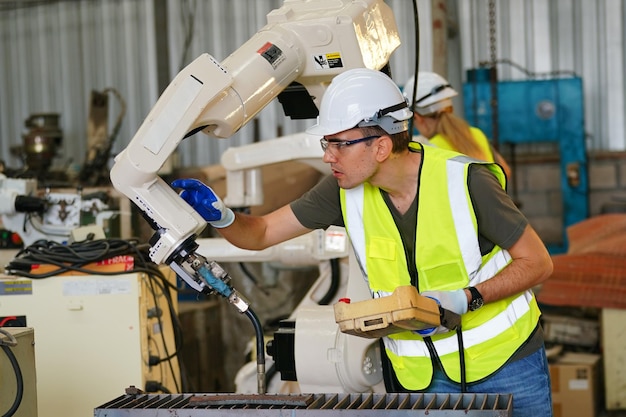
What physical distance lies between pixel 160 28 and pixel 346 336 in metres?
5.00

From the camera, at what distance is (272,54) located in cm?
201

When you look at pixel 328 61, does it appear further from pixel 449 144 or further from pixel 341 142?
pixel 449 144

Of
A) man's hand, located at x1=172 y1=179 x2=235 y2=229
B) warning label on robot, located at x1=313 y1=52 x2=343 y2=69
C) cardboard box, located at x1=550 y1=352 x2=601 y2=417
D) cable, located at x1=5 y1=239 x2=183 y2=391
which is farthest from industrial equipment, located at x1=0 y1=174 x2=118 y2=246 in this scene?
cardboard box, located at x1=550 y1=352 x2=601 y2=417

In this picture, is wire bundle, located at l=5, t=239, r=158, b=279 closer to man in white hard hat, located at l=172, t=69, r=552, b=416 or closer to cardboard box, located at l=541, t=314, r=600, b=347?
man in white hard hat, located at l=172, t=69, r=552, b=416

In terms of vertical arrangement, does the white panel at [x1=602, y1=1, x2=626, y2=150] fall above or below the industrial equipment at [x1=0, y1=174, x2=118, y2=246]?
above

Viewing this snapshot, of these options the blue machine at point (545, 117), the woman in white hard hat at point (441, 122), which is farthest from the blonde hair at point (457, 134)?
the blue machine at point (545, 117)

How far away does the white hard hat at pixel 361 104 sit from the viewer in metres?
2.00

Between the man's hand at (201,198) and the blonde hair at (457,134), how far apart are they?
57.5 inches

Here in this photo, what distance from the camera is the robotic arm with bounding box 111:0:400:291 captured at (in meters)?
1.84

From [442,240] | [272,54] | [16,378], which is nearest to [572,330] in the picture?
[442,240]

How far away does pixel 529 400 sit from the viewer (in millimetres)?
2039

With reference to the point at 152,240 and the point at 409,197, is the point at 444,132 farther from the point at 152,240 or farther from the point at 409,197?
the point at 152,240

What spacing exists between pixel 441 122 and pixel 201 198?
1.64 m

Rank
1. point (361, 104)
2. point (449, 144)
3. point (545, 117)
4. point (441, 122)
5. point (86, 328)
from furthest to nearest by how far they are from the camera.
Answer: point (545, 117), point (441, 122), point (449, 144), point (86, 328), point (361, 104)
